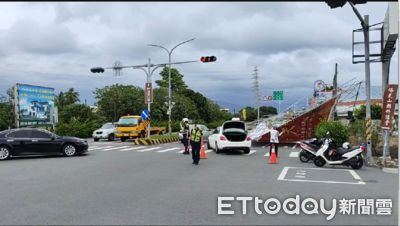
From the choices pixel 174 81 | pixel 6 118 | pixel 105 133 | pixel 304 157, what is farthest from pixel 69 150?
pixel 174 81

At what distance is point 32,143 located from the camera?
1878 centimetres

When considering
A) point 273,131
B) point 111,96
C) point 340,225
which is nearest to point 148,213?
point 340,225

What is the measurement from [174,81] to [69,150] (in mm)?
63041

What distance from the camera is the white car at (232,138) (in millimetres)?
21469

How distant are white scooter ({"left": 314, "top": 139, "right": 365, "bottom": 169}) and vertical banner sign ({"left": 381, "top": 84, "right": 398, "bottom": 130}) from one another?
2300 mm

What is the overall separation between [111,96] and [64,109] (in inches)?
365

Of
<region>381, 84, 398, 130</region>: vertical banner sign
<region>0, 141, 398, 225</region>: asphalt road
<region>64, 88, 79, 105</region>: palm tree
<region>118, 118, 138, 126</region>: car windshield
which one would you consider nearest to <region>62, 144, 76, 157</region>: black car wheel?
<region>0, 141, 398, 225</region>: asphalt road

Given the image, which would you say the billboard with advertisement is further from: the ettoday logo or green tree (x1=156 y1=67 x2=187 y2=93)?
green tree (x1=156 y1=67 x2=187 y2=93)

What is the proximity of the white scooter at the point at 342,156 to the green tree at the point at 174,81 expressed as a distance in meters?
64.8

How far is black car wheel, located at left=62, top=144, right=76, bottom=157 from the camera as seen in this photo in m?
19.8

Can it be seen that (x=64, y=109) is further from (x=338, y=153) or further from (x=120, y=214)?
(x=120, y=214)

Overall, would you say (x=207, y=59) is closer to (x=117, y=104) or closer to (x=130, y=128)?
(x=130, y=128)

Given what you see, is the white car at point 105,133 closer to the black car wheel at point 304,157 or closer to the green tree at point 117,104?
the black car wheel at point 304,157

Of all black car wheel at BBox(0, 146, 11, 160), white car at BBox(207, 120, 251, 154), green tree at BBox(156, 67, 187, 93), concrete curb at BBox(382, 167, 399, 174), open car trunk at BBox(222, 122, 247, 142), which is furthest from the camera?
green tree at BBox(156, 67, 187, 93)
